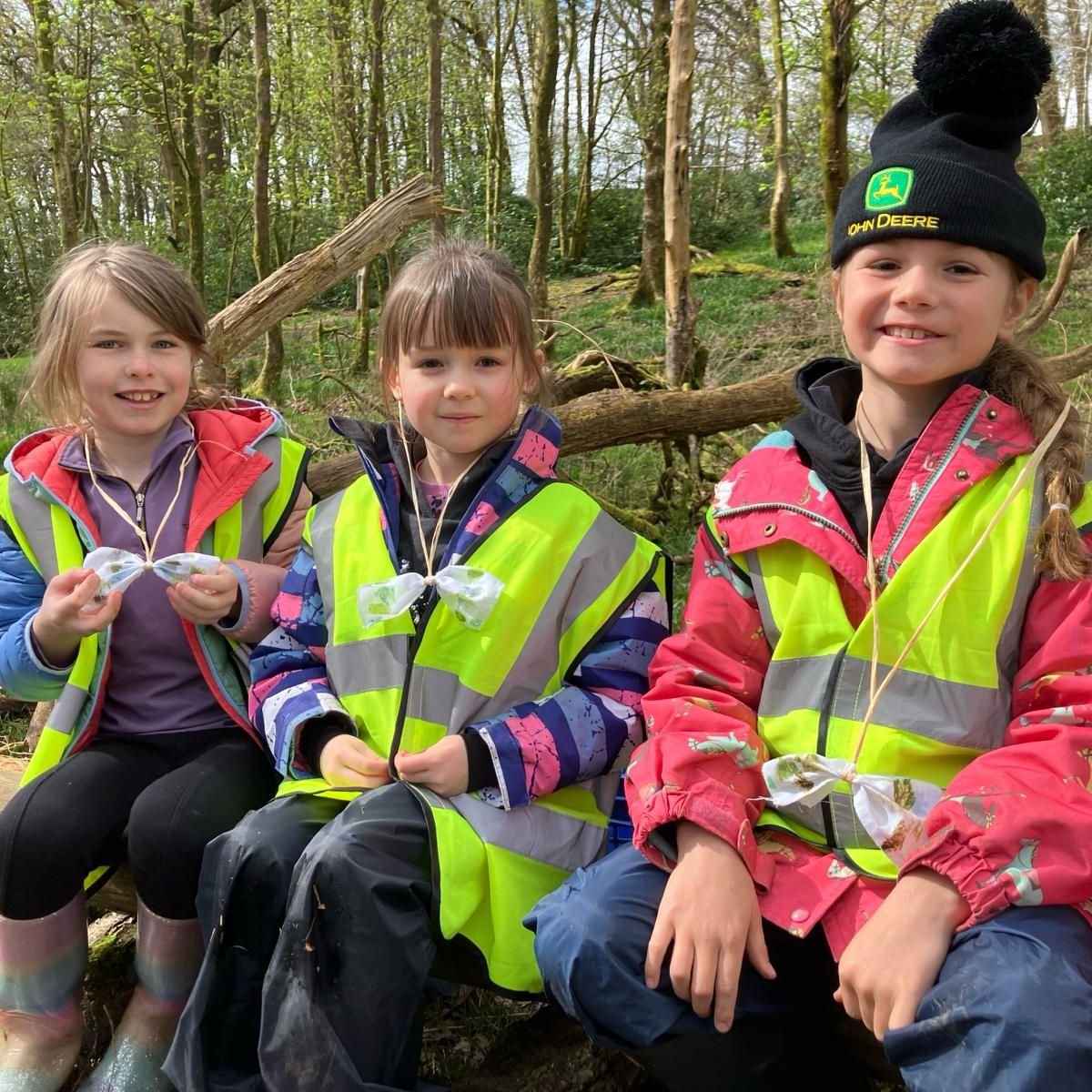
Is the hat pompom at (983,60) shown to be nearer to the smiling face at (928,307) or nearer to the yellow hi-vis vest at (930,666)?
the smiling face at (928,307)

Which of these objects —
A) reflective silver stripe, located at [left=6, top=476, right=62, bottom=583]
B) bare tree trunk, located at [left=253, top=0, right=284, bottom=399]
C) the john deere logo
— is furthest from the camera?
bare tree trunk, located at [left=253, top=0, right=284, bottom=399]

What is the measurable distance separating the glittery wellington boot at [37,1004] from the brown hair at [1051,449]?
6.54ft

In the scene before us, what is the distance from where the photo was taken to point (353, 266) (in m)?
4.57

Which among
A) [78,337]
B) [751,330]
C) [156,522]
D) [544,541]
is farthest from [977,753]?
[751,330]

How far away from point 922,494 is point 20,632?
6.26ft

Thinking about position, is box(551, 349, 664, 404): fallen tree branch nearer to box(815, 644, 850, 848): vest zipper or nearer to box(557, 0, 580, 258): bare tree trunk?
box(815, 644, 850, 848): vest zipper

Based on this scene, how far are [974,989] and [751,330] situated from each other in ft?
34.0

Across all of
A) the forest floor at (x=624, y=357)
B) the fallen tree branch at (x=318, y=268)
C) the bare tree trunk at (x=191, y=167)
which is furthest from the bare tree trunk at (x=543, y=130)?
the fallen tree branch at (x=318, y=268)

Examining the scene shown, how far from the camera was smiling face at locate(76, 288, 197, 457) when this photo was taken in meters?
2.42

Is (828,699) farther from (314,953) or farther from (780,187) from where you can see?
(780,187)

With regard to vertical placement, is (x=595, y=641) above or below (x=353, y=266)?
below

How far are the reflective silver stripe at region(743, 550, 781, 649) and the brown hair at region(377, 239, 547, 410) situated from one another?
707 mm

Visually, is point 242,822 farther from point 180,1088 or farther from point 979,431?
point 979,431

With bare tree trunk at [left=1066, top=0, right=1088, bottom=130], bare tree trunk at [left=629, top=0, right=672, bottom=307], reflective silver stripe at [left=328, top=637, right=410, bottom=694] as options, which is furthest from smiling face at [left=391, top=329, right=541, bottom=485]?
bare tree trunk at [left=1066, top=0, right=1088, bottom=130]
